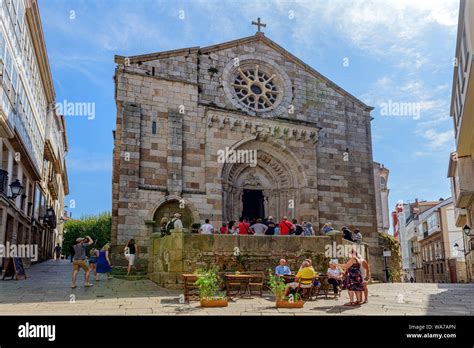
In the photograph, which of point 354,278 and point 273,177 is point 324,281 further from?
point 273,177

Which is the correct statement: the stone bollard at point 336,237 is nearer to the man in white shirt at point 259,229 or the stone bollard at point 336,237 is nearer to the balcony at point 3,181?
the man in white shirt at point 259,229

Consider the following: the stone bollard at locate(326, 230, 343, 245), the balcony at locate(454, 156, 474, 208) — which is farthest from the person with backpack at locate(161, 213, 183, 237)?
the balcony at locate(454, 156, 474, 208)

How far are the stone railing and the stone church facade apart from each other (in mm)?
3965

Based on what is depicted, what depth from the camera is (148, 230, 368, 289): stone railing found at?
13.2 metres

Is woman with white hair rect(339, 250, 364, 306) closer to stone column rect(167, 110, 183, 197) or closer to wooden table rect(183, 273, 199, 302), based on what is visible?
wooden table rect(183, 273, 199, 302)

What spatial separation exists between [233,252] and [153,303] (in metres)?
3.58

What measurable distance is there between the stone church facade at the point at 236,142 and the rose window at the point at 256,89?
5 cm

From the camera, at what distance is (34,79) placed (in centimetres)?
2375

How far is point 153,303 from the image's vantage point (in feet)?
34.7

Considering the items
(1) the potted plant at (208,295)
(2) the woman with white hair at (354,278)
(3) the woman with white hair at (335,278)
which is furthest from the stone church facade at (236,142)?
(2) the woman with white hair at (354,278)

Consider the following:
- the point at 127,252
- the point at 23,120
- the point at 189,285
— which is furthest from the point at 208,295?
the point at 23,120

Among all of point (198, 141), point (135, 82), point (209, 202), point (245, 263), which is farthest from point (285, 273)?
point (135, 82)
